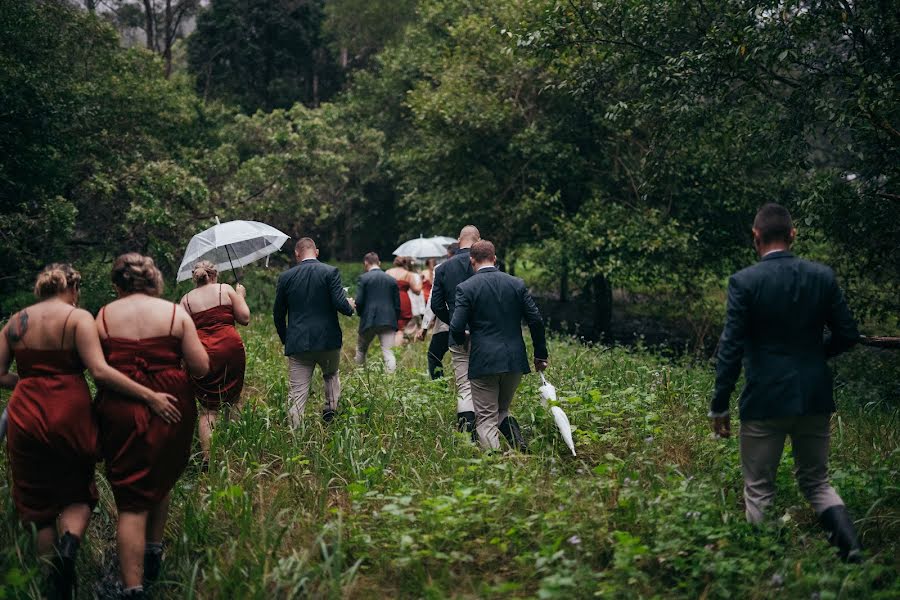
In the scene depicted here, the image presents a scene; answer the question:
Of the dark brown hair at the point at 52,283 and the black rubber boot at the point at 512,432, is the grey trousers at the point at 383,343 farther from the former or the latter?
the dark brown hair at the point at 52,283

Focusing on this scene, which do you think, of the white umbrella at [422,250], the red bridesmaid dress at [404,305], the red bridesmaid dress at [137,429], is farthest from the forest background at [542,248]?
the white umbrella at [422,250]

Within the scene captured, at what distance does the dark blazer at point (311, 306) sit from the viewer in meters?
7.16

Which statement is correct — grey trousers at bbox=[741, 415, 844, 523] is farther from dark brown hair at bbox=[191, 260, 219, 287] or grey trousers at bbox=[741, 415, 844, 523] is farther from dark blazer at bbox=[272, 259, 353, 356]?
dark brown hair at bbox=[191, 260, 219, 287]

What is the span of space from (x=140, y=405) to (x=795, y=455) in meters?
3.87

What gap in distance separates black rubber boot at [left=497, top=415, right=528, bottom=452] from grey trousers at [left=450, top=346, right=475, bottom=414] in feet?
1.93

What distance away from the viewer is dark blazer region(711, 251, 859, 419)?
427cm

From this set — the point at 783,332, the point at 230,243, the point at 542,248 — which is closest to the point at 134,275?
the point at 230,243

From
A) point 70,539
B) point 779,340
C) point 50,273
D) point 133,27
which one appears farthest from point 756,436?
point 133,27

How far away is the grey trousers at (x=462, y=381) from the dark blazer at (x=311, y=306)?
1.11 meters

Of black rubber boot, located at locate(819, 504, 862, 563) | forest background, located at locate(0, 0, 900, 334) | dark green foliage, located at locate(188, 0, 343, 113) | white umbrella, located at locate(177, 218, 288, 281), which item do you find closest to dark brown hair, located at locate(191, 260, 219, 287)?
white umbrella, located at locate(177, 218, 288, 281)

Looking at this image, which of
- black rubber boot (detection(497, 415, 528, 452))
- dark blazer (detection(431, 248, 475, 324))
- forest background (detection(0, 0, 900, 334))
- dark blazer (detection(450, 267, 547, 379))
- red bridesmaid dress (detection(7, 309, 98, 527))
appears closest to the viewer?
red bridesmaid dress (detection(7, 309, 98, 527))

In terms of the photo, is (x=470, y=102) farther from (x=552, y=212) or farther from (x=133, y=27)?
(x=133, y=27)

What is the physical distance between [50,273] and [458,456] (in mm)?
3221

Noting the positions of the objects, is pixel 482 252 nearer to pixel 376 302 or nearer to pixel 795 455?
pixel 795 455
